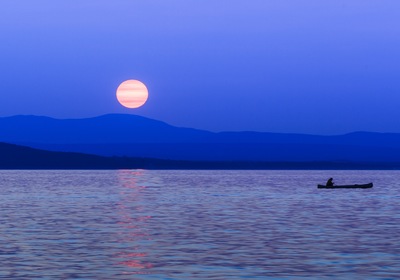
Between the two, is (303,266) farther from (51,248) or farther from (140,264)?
(51,248)

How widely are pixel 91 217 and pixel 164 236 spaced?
1829 cm

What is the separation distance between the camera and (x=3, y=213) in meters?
75.6

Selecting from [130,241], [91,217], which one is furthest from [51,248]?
[91,217]

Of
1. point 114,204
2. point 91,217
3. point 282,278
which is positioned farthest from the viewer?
point 114,204

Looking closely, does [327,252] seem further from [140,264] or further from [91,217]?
[91,217]

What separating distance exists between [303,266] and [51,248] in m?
13.5

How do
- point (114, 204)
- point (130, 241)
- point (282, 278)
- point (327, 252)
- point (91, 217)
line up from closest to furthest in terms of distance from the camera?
point (282, 278)
point (327, 252)
point (130, 241)
point (91, 217)
point (114, 204)

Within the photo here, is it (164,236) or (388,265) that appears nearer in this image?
(388,265)

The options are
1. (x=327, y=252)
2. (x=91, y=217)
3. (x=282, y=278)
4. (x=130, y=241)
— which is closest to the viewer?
(x=282, y=278)

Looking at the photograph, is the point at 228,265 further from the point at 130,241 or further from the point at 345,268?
the point at 130,241

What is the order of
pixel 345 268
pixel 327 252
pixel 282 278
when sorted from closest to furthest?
1. pixel 282 278
2. pixel 345 268
3. pixel 327 252

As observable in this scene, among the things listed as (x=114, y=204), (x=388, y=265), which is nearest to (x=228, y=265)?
(x=388, y=265)

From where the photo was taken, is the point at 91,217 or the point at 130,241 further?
the point at 91,217

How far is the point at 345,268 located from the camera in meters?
39.2
